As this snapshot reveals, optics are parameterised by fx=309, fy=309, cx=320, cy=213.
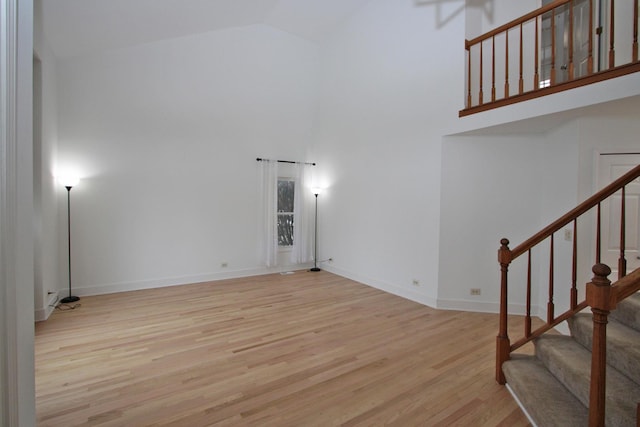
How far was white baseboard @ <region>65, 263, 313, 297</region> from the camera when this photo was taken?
4596 mm

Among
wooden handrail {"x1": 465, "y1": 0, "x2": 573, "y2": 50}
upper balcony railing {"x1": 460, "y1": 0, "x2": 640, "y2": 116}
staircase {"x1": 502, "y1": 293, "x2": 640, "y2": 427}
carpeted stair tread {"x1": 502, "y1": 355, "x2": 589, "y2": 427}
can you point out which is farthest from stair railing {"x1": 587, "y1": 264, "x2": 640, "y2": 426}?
wooden handrail {"x1": 465, "y1": 0, "x2": 573, "y2": 50}

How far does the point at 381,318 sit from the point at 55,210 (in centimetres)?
455

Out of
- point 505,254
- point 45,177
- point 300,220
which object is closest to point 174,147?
point 45,177

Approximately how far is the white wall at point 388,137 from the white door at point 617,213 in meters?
1.65

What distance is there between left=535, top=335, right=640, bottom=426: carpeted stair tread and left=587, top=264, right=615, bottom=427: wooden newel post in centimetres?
25

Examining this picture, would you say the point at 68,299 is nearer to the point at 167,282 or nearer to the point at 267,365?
the point at 167,282

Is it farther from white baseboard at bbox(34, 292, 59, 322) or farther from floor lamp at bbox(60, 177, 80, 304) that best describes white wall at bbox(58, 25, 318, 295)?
white baseboard at bbox(34, 292, 59, 322)

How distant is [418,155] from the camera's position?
444 cm

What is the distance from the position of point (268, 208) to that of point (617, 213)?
4.92m

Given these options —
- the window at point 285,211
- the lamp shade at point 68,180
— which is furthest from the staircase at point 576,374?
the lamp shade at point 68,180

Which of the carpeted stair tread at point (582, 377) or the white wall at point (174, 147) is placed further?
the white wall at point (174, 147)

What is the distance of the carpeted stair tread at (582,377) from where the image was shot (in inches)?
65.1

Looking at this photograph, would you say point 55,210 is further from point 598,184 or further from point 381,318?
point 598,184

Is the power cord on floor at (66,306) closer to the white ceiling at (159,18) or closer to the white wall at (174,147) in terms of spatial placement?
the white wall at (174,147)
